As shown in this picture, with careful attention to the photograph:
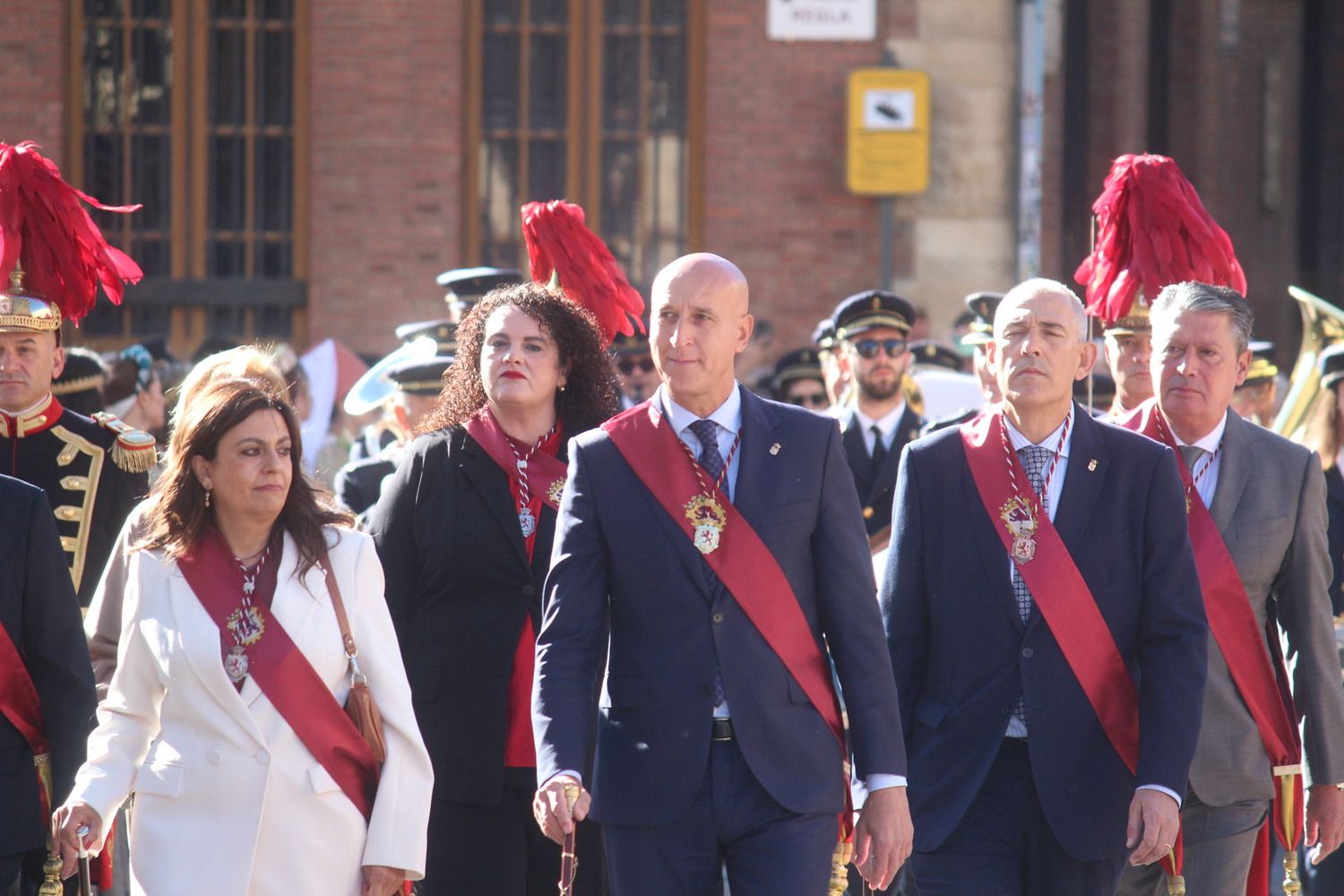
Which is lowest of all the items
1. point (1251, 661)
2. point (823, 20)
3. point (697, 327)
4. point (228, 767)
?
point (228, 767)

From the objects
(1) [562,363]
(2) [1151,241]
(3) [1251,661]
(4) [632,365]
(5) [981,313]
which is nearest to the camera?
(3) [1251,661]

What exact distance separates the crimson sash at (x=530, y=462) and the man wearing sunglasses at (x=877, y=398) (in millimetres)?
3018

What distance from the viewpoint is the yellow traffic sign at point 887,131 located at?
44.7 ft

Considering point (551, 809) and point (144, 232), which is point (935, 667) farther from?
point (144, 232)

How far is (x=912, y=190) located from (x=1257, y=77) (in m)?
9.70

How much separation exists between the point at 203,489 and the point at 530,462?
4.03 feet

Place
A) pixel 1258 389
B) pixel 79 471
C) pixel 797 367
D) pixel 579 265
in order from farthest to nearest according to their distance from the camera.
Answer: pixel 797 367 < pixel 1258 389 < pixel 579 265 < pixel 79 471

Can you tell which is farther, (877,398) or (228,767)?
(877,398)

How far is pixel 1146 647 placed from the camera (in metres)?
4.99

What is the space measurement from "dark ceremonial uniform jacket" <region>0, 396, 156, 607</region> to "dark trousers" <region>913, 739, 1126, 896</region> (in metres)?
2.79

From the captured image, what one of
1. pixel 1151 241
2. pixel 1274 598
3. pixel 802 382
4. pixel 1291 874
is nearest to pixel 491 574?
pixel 1274 598

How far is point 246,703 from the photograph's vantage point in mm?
4520

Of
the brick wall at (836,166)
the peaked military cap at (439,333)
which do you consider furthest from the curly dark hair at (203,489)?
the brick wall at (836,166)

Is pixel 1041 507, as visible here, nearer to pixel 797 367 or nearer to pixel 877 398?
pixel 877 398
